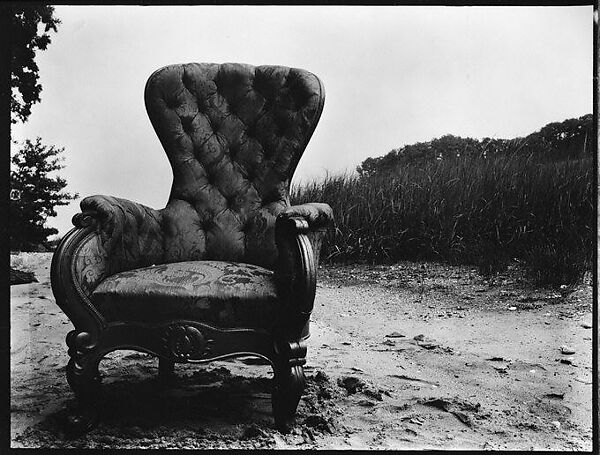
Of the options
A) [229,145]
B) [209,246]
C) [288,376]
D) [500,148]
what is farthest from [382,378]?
[500,148]

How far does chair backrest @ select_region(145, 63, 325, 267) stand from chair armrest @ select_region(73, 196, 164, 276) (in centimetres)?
7

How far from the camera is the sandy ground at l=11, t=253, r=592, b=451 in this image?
2109 mm

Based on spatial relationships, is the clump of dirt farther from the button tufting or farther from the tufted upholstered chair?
the button tufting

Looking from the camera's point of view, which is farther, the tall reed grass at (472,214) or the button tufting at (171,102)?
the tall reed grass at (472,214)

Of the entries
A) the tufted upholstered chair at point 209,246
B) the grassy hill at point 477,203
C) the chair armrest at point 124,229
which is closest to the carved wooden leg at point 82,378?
the tufted upholstered chair at point 209,246

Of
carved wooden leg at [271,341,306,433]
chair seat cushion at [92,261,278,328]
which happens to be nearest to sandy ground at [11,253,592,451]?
carved wooden leg at [271,341,306,433]

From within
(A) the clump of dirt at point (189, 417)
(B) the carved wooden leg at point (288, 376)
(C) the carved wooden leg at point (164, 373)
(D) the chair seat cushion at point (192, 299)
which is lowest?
(A) the clump of dirt at point (189, 417)

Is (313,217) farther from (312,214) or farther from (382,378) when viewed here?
(382,378)

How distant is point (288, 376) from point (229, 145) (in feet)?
3.36

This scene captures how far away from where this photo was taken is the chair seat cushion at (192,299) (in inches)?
78.6

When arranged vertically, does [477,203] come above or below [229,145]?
below

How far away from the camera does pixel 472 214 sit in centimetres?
365

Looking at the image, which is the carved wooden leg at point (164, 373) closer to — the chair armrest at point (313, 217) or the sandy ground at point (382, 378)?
the sandy ground at point (382, 378)

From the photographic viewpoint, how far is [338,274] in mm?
3881
